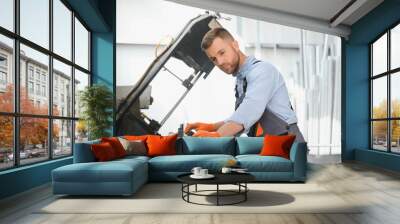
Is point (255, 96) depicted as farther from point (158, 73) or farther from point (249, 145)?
point (158, 73)

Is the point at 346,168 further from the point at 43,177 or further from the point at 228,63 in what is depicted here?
the point at 43,177

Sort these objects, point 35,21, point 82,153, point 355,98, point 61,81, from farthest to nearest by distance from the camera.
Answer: point 355,98 → point 61,81 → point 35,21 → point 82,153

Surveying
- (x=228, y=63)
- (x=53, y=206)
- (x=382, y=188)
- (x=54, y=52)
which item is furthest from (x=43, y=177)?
(x=382, y=188)

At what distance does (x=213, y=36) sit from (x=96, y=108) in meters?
3.00

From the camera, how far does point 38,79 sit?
556cm

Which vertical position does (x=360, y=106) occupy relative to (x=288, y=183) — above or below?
above

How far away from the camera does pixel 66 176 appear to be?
4.56 meters

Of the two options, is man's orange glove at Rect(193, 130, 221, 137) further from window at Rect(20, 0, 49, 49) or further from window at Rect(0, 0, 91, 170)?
window at Rect(20, 0, 49, 49)

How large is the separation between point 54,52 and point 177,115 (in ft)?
9.83

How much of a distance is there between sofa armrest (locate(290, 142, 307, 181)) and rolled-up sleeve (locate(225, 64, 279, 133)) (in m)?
2.07

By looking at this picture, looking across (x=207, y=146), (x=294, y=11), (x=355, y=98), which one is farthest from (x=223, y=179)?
(x=355, y=98)

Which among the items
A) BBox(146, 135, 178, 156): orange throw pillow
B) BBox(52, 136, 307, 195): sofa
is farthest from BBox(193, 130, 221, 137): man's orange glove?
BBox(146, 135, 178, 156): orange throw pillow

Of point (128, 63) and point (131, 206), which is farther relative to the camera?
point (128, 63)

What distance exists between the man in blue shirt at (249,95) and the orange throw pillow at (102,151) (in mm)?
2884
